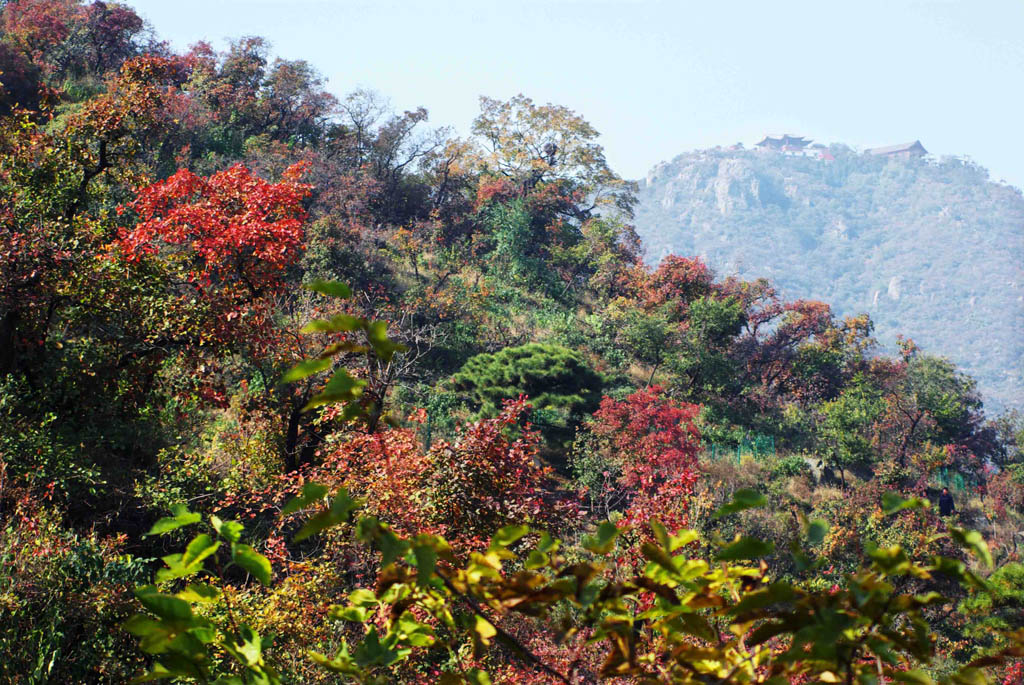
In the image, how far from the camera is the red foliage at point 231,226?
23.2ft

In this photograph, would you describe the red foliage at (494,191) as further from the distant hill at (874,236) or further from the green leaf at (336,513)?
the distant hill at (874,236)

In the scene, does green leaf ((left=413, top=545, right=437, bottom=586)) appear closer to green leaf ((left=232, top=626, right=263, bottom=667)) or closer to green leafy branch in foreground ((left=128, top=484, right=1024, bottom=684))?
green leafy branch in foreground ((left=128, top=484, right=1024, bottom=684))

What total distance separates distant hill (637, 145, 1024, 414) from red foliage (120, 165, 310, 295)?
79.0m

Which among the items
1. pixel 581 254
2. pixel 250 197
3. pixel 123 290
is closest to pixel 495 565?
pixel 123 290

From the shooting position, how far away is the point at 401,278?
17.2 metres

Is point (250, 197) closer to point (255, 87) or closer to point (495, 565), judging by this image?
point (495, 565)

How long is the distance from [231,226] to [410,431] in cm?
240

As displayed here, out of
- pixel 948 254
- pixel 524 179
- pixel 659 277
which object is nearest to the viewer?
pixel 659 277

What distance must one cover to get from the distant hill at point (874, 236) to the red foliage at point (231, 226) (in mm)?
78983

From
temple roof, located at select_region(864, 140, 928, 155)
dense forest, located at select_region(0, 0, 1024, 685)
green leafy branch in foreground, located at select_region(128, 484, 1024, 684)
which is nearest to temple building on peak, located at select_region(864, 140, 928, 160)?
temple roof, located at select_region(864, 140, 928, 155)

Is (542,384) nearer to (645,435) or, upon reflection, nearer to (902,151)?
(645,435)

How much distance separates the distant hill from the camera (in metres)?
91.4

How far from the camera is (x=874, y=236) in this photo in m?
115

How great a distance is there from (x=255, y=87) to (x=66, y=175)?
14.9 meters
